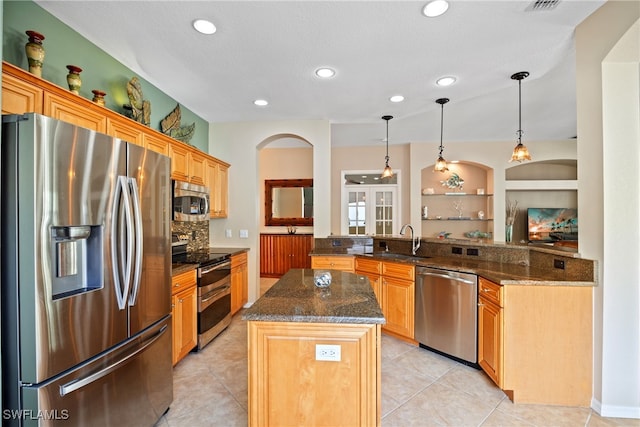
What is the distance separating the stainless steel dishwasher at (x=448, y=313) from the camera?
8.48ft

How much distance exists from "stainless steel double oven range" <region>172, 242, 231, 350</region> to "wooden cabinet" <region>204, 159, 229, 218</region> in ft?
2.37

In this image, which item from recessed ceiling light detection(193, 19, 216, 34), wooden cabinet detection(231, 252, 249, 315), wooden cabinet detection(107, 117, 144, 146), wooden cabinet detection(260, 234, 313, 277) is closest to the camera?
recessed ceiling light detection(193, 19, 216, 34)

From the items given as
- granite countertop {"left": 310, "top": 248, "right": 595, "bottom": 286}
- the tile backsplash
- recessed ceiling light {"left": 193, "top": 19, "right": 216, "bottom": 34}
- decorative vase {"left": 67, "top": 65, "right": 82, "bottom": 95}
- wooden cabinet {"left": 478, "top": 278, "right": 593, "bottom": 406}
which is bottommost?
wooden cabinet {"left": 478, "top": 278, "right": 593, "bottom": 406}

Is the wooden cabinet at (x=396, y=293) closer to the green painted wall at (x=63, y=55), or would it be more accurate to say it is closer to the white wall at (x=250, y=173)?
the white wall at (x=250, y=173)

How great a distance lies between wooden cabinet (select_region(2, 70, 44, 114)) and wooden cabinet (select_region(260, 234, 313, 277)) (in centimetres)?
494

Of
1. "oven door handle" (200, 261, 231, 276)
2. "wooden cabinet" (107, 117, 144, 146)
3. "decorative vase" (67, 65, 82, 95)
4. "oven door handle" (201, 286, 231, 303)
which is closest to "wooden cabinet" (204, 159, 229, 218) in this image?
"oven door handle" (200, 261, 231, 276)

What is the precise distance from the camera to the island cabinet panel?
144 cm

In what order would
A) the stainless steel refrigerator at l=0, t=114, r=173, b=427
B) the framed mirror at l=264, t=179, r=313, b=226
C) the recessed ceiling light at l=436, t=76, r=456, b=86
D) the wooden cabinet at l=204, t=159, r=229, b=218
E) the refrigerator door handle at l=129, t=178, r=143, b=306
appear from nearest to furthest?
the stainless steel refrigerator at l=0, t=114, r=173, b=427 < the refrigerator door handle at l=129, t=178, r=143, b=306 < the recessed ceiling light at l=436, t=76, r=456, b=86 < the wooden cabinet at l=204, t=159, r=229, b=218 < the framed mirror at l=264, t=179, r=313, b=226

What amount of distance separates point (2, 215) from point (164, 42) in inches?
67.9

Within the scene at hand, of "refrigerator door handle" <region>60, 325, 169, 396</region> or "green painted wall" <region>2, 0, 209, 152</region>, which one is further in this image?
"green painted wall" <region>2, 0, 209, 152</region>

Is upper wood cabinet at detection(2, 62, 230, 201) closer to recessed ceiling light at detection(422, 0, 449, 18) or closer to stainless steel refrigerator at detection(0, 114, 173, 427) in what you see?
stainless steel refrigerator at detection(0, 114, 173, 427)

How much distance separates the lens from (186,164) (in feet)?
10.8

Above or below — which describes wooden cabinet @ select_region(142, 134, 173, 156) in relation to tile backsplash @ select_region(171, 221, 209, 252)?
Answer: above

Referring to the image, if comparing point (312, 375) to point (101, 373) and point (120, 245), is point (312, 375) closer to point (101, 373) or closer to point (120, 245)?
point (101, 373)
